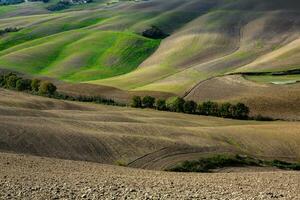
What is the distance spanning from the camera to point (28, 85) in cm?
9462

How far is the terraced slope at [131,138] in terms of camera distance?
138 ft

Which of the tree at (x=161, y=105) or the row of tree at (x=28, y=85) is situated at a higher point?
the row of tree at (x=28, y=85)

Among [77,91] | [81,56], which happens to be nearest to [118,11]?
[81,56]

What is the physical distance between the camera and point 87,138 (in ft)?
147

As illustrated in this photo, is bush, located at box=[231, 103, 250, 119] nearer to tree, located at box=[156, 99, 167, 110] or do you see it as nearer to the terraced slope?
the terraced slope

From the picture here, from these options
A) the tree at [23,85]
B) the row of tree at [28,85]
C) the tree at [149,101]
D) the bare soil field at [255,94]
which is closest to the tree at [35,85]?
the row of tree at [28,85]

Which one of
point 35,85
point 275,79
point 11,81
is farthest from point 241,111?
point 11,81

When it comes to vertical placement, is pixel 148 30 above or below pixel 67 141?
above

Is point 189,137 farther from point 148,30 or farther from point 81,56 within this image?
point 148,30

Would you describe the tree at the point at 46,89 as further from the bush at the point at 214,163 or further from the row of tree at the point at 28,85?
the bush at the point at 214,163

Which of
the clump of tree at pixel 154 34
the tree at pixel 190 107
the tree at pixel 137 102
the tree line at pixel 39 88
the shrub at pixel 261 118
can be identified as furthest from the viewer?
the clump of tree at pixel 154 34

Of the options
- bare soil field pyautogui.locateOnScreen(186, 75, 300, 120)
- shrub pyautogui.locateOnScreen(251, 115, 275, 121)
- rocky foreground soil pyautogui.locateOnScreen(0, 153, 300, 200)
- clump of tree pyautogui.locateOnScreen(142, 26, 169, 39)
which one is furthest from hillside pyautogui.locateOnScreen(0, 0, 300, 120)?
rocky foreground soil pyautogui.locateOnScreen(0, 153, 300, 200)

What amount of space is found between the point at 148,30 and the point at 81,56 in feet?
72.5

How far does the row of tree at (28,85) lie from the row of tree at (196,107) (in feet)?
54.8
